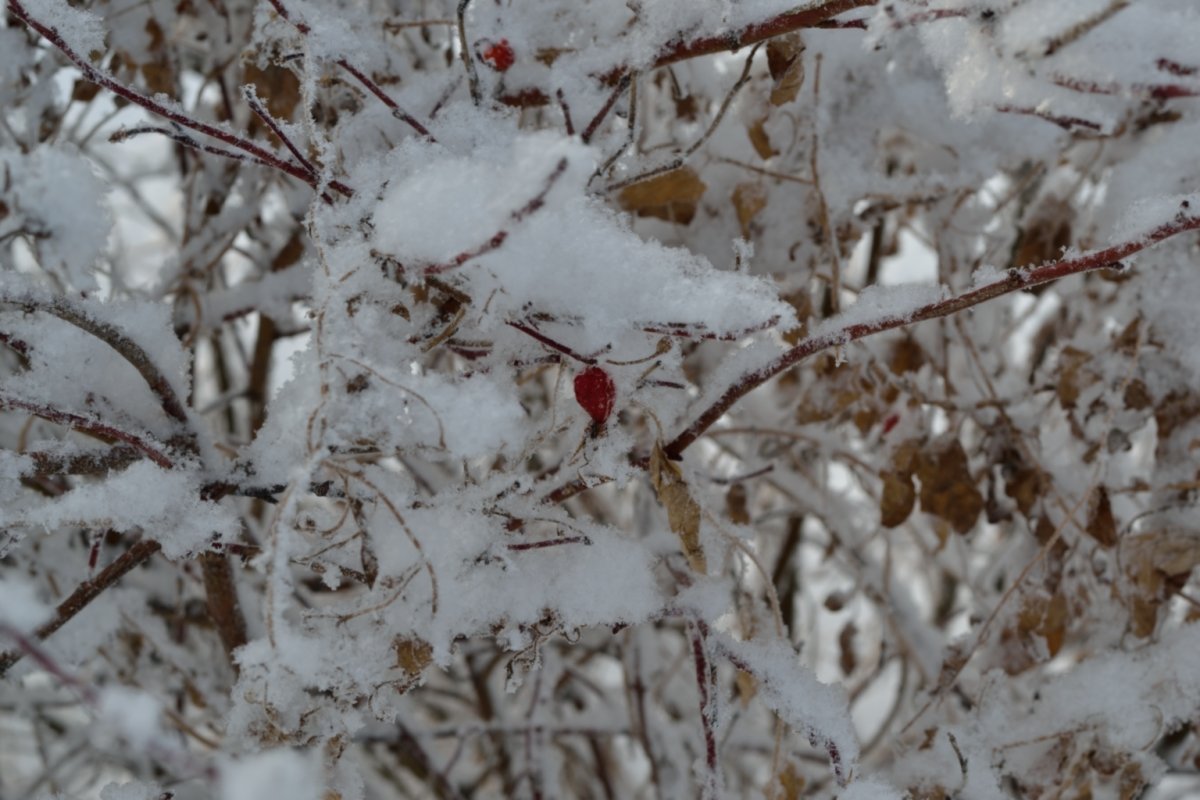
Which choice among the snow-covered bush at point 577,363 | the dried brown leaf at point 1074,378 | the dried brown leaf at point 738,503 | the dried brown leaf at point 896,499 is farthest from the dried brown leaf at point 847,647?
the dried brown leaf at point 1074,378

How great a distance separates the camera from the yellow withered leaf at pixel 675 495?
0.73 meters

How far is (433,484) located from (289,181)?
52 cm

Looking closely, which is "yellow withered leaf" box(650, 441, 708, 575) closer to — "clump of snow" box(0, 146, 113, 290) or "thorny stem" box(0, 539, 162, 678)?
"thorny stem" box(0, 539, 162, 678)

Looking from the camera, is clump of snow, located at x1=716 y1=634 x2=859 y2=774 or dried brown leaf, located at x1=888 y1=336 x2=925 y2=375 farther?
dried brown leaf, located at x1=888 y1=336 x2=925 y2=375

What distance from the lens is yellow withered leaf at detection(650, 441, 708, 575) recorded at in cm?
73

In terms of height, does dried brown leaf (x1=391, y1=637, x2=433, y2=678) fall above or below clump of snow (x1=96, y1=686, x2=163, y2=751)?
above

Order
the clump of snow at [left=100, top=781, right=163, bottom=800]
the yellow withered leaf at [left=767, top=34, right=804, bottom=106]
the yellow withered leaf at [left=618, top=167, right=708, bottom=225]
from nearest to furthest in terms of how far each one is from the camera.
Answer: the clump of snow at [left=100, top=781, right=163, bottom=800] → the yellow withered leaf at [left=767, top=34, right=804, bottom=106] → the yellow withered leaf at [left=618, top=167, right=708, bottom=225]

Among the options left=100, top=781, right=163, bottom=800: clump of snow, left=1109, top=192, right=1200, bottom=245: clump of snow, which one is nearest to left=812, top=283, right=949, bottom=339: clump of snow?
left=1109, top=192, right=1200, bottom=245: clump of snow

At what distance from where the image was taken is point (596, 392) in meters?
0.69

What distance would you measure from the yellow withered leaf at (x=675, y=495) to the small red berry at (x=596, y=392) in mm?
55

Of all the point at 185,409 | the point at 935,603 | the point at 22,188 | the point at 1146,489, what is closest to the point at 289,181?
the point at 22,188

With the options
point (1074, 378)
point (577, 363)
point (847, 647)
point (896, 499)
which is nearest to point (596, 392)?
point (577, 363)

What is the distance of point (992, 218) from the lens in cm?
131

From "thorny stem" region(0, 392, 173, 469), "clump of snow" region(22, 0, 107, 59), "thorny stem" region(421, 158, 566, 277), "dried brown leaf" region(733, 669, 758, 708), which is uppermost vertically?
"clump of snow" region(22, 0, 107, 59)
